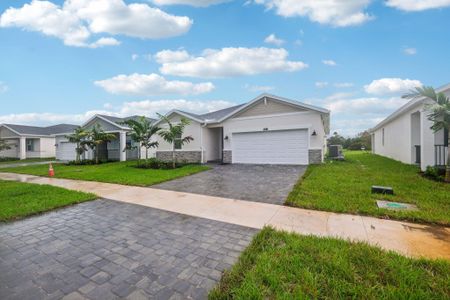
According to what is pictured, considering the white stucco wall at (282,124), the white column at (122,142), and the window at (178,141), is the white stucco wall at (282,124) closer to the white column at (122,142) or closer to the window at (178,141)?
the window at (178,141)

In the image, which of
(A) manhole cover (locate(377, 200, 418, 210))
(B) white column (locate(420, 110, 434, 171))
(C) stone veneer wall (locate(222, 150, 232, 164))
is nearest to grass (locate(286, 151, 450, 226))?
(A) manhole cover (locate(377, 200, 418, 210))

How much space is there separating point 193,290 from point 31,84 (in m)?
20.1

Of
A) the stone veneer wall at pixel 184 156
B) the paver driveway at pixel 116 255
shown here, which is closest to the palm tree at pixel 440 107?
the paver driveway at pixel 116 255

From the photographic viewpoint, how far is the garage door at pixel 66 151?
2216 centimetres

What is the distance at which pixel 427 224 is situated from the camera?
3.91m

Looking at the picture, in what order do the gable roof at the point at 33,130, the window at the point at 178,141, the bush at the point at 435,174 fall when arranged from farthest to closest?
1. the gable roof at the point at 33,130
2. the window at the point at 178,141
3. the bush at the point at 435,174

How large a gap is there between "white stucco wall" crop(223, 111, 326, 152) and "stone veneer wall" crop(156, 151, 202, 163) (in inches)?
89.4

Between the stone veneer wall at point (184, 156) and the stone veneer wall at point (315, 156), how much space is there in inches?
297

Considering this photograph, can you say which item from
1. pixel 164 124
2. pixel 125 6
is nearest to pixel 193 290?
pixel 125 6

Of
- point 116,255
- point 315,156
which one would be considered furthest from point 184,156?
point 116,255

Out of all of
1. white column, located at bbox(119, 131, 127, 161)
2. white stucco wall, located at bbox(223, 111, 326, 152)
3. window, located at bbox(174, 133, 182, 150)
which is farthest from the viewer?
white column, located at bbox(119, 131, 127, 161)

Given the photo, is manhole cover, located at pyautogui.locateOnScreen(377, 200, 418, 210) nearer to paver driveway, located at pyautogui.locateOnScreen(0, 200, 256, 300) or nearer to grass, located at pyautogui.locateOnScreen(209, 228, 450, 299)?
grass, located at pyautogui.locateOnScreen(209, 228, 450, 299)

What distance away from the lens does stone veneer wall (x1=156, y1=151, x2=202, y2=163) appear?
15484 mm

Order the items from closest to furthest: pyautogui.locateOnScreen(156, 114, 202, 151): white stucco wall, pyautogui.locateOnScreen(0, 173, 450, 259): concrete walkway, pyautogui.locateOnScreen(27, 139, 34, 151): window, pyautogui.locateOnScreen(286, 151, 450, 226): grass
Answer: pyautogui.locateOnScreen(0, 173, 450, 259): concrete walkway, pyautogui.locateOnScreen(286, 151, 450, 226): grass, pyautogui.locateOnScreen(156, 114, 202, 151): white stucco wall, pyautogui.locateOnScreen(27, 139, 34, 151): window
